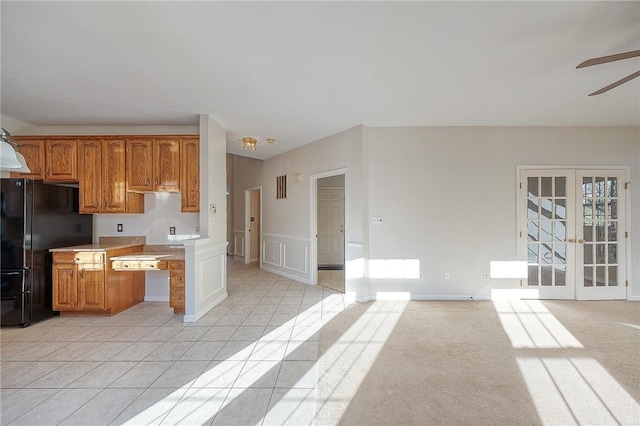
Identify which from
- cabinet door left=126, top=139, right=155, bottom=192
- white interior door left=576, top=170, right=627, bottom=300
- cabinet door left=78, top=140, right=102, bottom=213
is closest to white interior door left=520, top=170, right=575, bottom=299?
white interior door left=576, top=170, right=627, bottom=300

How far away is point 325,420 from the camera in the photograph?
1763 millimetres

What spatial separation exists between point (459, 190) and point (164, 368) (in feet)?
14.1

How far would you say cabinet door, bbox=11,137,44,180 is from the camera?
3656 millimetres

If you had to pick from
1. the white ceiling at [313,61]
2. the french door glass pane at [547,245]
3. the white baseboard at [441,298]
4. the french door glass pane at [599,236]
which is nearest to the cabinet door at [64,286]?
the white ceiling at [313,61]

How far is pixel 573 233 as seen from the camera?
415cm

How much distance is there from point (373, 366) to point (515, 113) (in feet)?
12.1

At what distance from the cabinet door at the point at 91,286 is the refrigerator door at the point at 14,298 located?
0.48 meters

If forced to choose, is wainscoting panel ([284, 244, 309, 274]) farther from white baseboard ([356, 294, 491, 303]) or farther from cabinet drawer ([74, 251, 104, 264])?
cabinet drawer ([74, 251, 104, 264])

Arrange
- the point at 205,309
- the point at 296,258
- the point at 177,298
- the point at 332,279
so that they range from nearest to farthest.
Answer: the point at 177,298 → the point at 205,309 → the point at 296,258 → the point at 332,279

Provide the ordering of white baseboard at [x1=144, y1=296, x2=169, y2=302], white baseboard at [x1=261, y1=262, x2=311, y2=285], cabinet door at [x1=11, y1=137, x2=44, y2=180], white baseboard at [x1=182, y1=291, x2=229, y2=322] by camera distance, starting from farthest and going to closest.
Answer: white baseboard at [x1=261, y1=262, x2=311, y2=285] < white baseboard at [x1=144, y1=296, x2=169, y2=302] < cabinet door at [x1=11, y1=137, x2=44, y2=180] < white baseboard at [x1=182, y1=291, x2=229, y2=322]

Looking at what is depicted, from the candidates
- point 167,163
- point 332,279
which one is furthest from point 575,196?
point 167,163

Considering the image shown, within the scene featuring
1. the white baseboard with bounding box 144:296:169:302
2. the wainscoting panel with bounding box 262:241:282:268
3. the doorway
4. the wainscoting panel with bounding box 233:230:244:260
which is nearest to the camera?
the white baseboard with bounding box 144:296:169:302

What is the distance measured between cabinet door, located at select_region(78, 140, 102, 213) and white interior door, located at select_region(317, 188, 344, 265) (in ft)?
15.0

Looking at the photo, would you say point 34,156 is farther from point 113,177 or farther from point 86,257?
point 86,257
